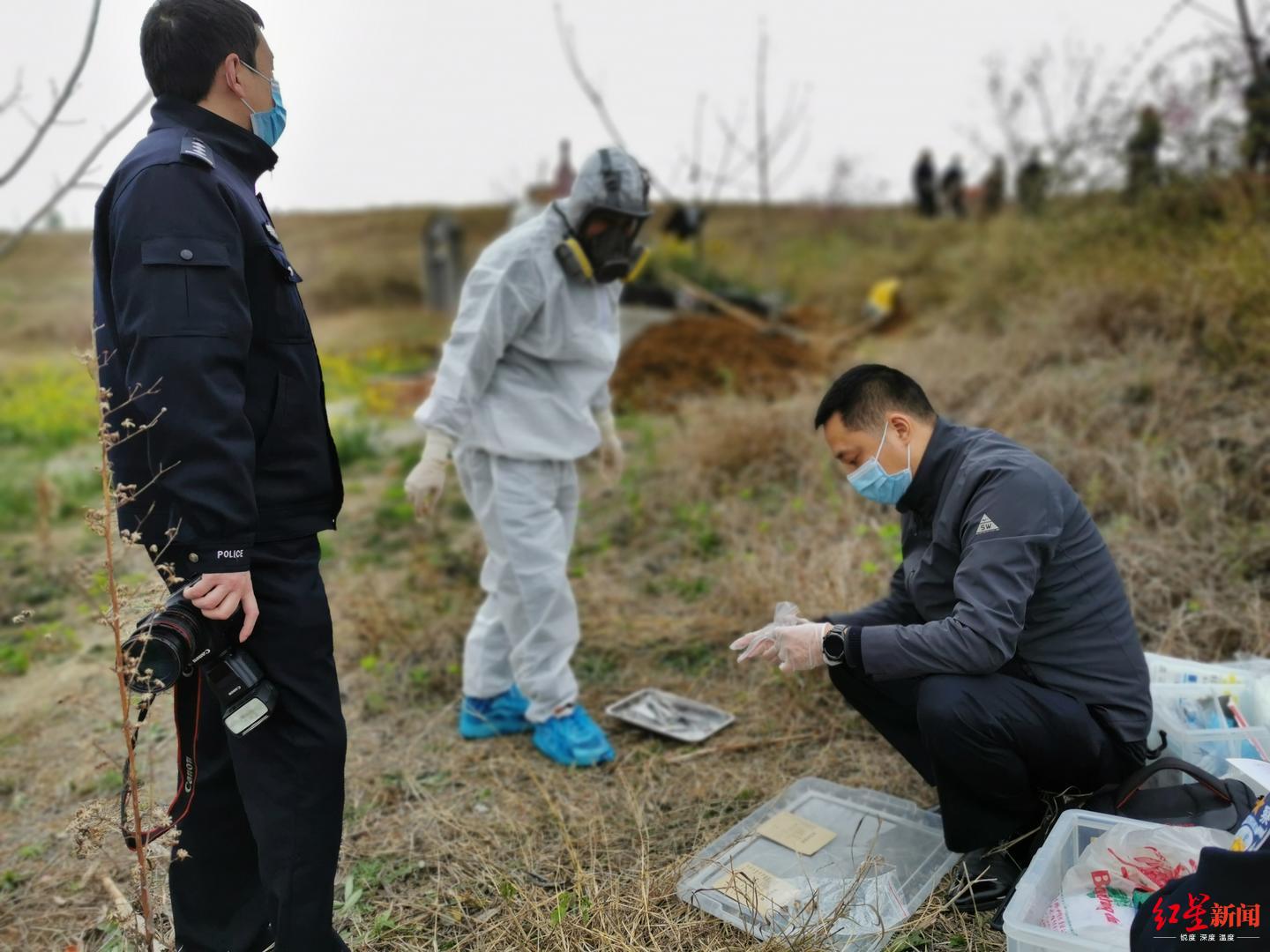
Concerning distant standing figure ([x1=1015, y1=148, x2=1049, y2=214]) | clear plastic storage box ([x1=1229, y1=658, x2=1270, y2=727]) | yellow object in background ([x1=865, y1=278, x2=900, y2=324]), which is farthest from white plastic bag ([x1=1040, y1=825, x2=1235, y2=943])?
yellow object in background ([x1=865, y1=278, x2=900, y2=324])

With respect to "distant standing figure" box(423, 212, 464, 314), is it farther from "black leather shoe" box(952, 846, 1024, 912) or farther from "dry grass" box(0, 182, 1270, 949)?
"black leather shoe" box(952, 846, 1024, 912)

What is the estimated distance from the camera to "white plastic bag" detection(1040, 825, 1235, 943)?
5.98 ft

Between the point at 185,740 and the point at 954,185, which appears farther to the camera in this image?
the point at 954,185

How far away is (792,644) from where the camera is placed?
7.29 feet

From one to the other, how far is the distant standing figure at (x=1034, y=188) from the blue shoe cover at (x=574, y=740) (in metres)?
7.83

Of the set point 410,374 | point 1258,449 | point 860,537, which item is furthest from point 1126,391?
point 410,374

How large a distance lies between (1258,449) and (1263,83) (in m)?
3.89

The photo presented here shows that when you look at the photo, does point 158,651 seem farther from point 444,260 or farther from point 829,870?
point 444,260

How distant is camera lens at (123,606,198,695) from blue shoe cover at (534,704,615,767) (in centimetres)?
153

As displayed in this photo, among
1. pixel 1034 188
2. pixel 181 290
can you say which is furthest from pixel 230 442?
pixel 1034 188

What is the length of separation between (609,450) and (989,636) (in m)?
1.83

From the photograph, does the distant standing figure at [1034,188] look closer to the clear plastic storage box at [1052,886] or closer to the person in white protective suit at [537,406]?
Result: the person in white protective suit at [537,406]

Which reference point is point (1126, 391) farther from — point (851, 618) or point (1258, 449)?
point (851, 618)

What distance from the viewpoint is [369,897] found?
235cm
